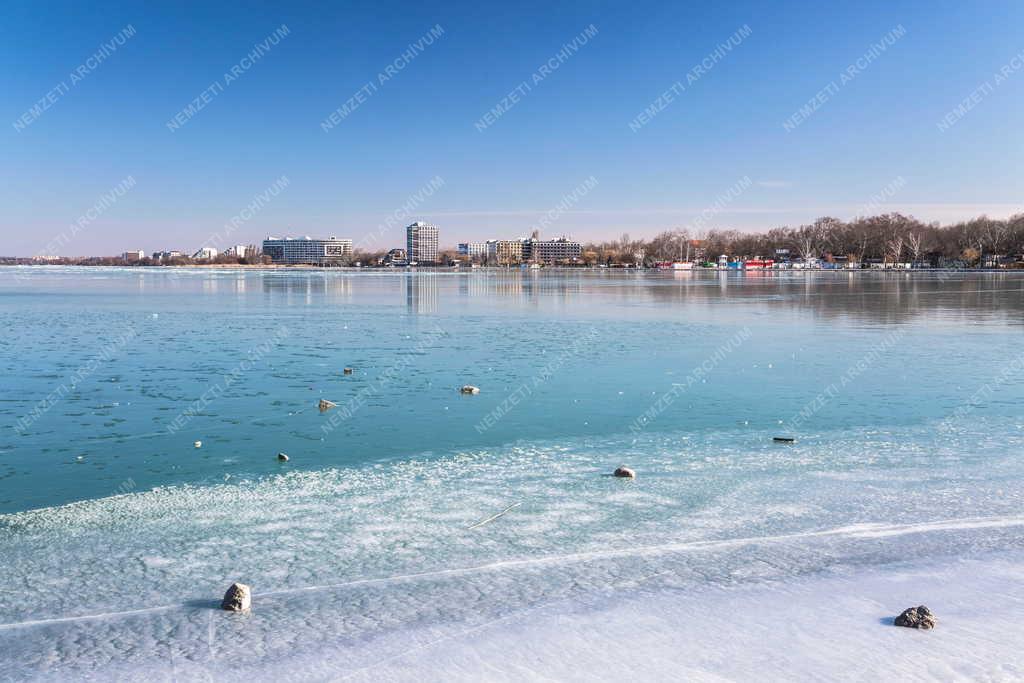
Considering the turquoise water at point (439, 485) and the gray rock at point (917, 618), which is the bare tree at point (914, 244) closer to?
the turquoise water at point (439, 485)

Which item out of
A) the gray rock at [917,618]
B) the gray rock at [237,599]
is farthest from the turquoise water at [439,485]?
the gray rock at [917,618]

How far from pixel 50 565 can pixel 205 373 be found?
9140mm

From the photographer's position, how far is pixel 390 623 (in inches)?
170

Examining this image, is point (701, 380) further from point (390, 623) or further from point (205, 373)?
point (390, 623)

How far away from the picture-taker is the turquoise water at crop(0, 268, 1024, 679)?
458 cm

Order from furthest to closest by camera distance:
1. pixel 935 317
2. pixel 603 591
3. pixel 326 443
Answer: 1. pixel 935 317
2. pixel 326 443
3. pixel 603 591

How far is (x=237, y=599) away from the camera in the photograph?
448 cm

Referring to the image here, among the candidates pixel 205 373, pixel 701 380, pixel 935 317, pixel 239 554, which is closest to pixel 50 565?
pixel 239 554

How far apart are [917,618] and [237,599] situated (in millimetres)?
3788

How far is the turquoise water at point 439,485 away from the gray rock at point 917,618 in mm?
871

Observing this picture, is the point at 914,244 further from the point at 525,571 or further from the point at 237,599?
the point at 237,599

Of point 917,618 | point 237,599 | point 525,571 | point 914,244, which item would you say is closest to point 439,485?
point 525,571

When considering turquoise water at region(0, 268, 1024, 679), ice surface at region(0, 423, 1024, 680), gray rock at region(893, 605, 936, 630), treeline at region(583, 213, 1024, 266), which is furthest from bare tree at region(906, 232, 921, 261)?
gray rock at region(893, 605, 936, 630)

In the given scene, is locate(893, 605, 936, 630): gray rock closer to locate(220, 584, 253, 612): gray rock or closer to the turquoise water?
the turquoise water
